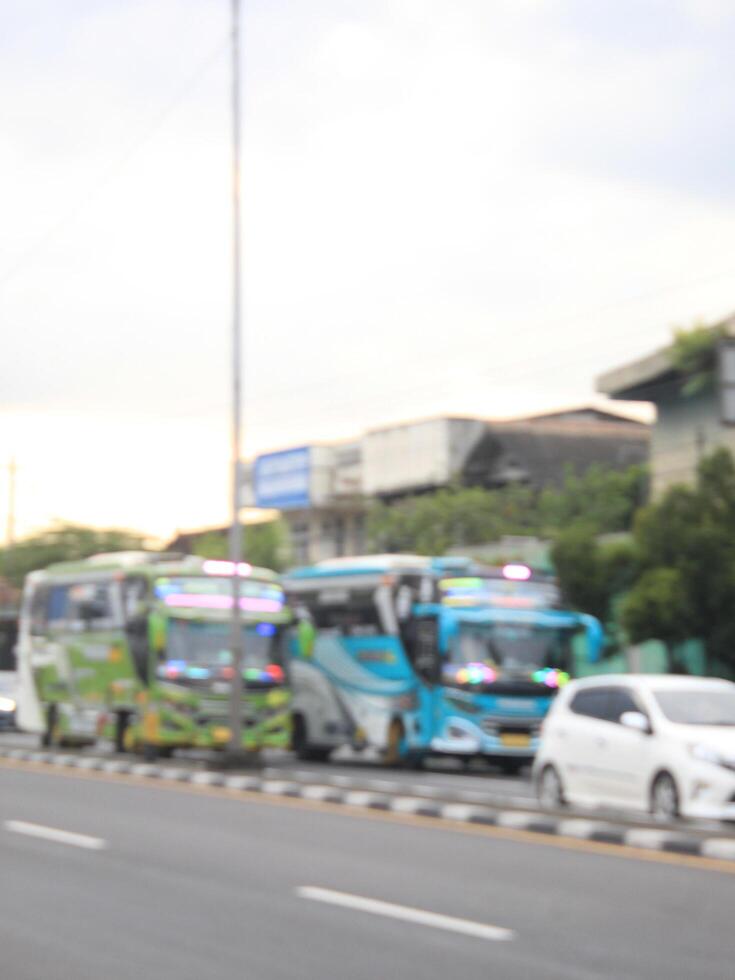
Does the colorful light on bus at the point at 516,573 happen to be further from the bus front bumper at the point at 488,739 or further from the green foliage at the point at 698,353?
the green foliage at the point at 698,353

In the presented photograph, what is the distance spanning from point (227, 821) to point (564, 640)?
15386 mm

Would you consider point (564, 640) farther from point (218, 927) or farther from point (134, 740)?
point (218, 927)

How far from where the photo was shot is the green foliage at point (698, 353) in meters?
43.1

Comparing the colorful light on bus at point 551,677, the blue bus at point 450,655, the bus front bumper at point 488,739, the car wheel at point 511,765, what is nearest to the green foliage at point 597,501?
the car wheel at point 511,765

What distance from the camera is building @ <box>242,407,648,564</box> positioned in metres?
75.9

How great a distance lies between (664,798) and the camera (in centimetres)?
1916

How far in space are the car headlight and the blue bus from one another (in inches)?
511

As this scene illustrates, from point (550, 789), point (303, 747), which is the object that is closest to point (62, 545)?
point (303, 747)

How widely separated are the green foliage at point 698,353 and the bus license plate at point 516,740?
45.2 feet

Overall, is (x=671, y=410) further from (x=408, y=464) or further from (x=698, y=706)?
(x=408, y=464)

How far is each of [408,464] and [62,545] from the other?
24008 millimetres

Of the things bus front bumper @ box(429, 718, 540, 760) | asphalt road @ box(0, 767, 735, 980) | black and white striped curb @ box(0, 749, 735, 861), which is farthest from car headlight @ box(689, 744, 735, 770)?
bus front bumper @ box(429, 718, 540, 760)

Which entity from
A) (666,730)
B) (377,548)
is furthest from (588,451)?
(666,730)

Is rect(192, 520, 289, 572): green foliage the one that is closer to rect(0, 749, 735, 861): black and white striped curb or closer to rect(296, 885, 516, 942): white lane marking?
rect(0, 749, 735, 861): black and white striped curb
